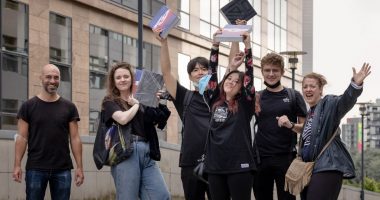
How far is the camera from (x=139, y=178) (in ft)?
20.4

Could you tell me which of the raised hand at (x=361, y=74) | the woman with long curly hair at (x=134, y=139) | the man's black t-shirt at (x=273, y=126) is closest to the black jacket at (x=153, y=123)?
the woman with long curly hair at (x=134, y=139)

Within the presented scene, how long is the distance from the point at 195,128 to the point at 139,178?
0.72m

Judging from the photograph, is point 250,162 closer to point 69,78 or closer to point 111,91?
point 111,91

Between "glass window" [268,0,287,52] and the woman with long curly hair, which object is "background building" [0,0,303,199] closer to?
the woman with long curly hair

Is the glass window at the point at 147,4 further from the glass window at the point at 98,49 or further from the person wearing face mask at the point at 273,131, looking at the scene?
the person wearing face mask at the point at 273,131

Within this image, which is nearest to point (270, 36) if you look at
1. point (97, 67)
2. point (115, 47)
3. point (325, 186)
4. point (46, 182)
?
point (115, 47)

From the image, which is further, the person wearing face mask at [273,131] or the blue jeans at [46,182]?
the blue jeans at [46,182]

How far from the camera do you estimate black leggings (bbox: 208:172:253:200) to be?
236 inches

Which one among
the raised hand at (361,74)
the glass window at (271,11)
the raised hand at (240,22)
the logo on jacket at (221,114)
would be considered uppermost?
the glass window at (271,11)

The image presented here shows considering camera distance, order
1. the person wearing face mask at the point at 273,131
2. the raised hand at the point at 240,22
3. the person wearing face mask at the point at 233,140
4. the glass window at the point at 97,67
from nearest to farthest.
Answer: the person wearing face mask at the point at 233,140 → the raised hand at the point at 240,22 → the person wearing face mask at the point at 273,131 → the glass window at the point at 97,67

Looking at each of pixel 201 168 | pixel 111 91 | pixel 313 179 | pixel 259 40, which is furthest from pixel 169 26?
pixel 259 40

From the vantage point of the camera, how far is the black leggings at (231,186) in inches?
236

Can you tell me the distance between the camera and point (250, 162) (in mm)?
6039

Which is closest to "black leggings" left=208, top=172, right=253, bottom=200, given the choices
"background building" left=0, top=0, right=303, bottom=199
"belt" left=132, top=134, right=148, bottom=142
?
"belt" left=132, top=134, right=148, bottom=142
